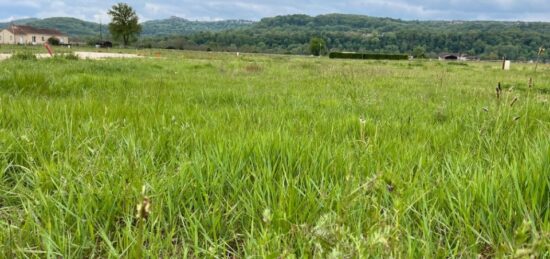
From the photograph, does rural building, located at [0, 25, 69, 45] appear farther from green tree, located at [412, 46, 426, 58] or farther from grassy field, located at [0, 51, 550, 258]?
grassy field, located at [0, 51, 550, 258]

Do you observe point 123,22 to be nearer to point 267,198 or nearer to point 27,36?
point 27,36

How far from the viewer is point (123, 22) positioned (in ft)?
363

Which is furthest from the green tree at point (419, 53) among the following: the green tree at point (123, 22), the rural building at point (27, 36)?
the rural building at point (27, 36)

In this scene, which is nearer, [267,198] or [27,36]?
[267,198]

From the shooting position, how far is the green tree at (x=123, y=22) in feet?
359

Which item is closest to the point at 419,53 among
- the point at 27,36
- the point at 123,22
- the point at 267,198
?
the point at 123,22

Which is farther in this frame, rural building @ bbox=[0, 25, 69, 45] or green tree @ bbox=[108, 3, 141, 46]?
rural building @ bbox=[0, 25, 69, 45]

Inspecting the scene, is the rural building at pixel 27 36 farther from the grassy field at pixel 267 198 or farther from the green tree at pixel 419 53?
the grassy field at pixel 267 198

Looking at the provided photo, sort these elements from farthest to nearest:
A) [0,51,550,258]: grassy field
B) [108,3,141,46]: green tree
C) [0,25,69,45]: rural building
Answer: [0,25,69,45]: rural building → [108,3,141,46]: green tree → [0,51,550,258]: grassy field

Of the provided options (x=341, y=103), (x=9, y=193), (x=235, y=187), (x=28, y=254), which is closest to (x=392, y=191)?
(x=235, y=187)

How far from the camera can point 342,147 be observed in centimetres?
267

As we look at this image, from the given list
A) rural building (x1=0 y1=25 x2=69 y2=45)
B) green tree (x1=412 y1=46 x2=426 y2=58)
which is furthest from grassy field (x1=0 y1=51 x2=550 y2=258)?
rural building (x1=0 y1=25 x2=69 y2=45)

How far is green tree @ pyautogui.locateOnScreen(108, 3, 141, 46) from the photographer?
359ft

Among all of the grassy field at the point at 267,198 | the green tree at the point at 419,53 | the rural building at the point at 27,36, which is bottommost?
the grassy field at the point at 267,198
